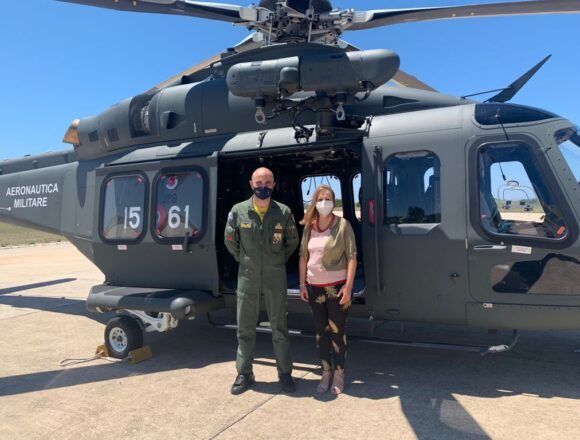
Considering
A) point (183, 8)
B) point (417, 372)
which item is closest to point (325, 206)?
point (417, 372)

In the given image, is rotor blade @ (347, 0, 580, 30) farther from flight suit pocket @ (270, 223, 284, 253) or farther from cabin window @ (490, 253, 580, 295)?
flight suit pocket @ (270, 223, 284, 253)

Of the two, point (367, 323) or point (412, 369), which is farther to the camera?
point (367, 323)

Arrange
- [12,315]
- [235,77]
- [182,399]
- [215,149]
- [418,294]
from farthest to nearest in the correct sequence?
[12,315] < [215,149] < [235,77] < [418,294] < [182,399]

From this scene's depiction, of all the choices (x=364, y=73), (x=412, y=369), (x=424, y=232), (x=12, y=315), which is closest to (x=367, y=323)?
(x=412, y=369)

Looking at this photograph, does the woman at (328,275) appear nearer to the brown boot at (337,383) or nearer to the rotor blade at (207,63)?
the brown boot at (337,383)

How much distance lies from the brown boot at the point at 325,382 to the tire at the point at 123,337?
2258 mm

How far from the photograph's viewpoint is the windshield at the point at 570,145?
402 cm

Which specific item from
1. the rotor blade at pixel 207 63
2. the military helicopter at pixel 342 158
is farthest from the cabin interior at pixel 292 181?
the rotor blade at pixel 207 63

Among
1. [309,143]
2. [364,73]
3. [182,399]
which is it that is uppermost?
[364,73]

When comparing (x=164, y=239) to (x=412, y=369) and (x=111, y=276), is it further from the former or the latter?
(x=412, y=369)

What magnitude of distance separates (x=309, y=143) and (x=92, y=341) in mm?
3901

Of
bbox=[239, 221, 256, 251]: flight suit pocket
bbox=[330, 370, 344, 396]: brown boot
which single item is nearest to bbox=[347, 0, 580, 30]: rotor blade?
bbox=[239, 221, 256, 251]: flight suit pocket

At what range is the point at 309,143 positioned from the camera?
4.79 metres

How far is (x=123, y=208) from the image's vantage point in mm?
5777
